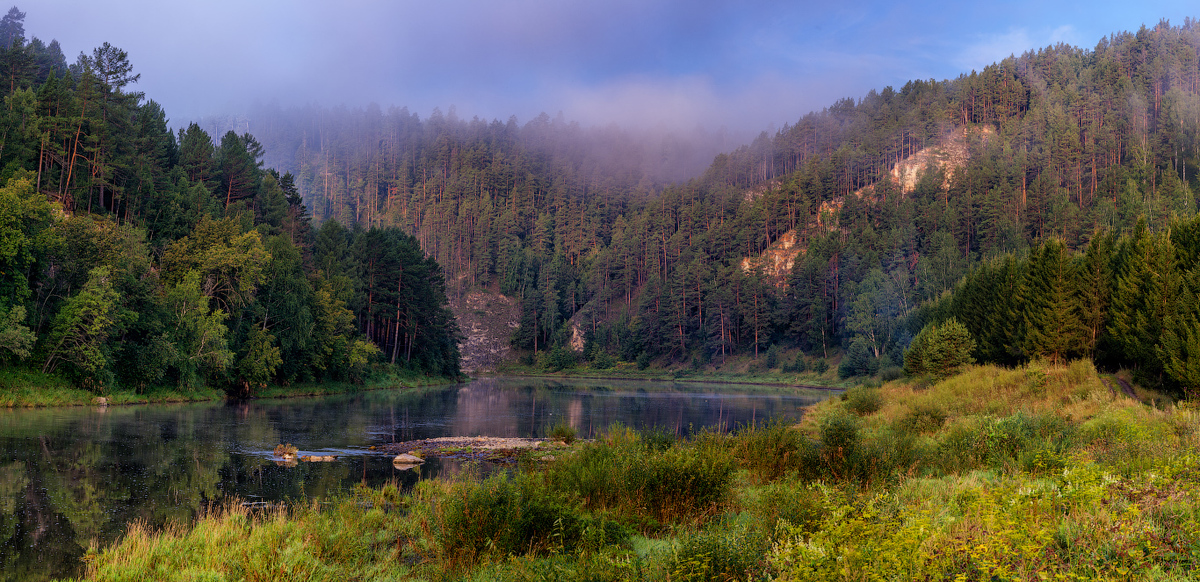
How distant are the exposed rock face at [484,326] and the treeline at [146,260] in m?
67.1

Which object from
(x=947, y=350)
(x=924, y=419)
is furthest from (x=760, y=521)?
(x=947, y=350)

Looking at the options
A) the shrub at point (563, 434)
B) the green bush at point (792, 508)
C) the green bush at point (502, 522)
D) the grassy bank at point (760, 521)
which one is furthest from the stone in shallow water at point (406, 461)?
the green bush at point (792, 508)

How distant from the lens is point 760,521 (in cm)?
1083

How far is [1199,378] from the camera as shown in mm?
29000

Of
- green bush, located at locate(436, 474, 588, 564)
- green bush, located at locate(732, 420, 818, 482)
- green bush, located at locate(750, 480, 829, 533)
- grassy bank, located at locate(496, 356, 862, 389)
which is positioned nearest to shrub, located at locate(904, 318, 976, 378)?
grassy bank, located at locate(496, 356, 862, 389)

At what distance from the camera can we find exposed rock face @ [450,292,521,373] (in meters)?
160

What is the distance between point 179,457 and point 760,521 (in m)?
22.3

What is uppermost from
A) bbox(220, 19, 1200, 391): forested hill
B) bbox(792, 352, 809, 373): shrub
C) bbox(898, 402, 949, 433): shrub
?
bbox(220, 19, 1200, 391): forested hill

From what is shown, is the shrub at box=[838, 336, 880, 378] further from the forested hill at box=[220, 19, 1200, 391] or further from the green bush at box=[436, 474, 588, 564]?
the green bush at box=[436, 474, 588, 564]

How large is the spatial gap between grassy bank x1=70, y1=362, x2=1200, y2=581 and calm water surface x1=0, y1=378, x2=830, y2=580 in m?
2.26

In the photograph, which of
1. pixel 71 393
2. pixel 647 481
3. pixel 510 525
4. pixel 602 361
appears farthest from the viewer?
pixel 602 361

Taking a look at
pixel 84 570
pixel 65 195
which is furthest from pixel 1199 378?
pixel 65 195

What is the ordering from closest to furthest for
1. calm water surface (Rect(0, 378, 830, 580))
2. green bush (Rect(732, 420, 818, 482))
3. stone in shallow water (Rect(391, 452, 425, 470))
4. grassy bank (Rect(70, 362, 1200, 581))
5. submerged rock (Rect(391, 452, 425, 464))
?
grassy bank (Rect(70, 362, 1200, 581)) < calm water surface (Rect(0, 378, 830, 580)) < green bush (Rect(732, 420, 818, 482)) < stone in shallow water (Rect(391, 452, 425, 470)) < submerged rock (Rect(391, 452, 425, 464))

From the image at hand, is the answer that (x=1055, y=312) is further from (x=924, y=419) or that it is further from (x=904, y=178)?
(x=904, y=178)
